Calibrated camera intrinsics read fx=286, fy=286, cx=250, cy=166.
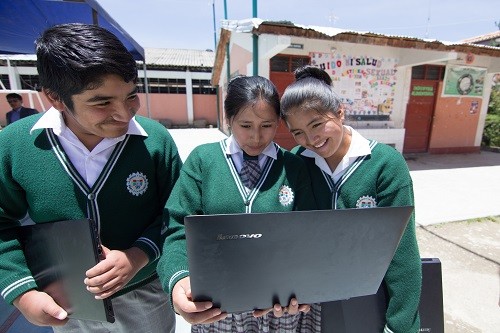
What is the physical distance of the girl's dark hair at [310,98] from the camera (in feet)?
3.19

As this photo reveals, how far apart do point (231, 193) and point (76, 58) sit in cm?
58

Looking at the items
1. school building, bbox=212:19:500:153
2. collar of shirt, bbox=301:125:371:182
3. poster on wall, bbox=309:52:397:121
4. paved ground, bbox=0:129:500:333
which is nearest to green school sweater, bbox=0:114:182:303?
collar of shirt, bbox=301:125:371:182

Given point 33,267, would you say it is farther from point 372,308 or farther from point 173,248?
point 372,308

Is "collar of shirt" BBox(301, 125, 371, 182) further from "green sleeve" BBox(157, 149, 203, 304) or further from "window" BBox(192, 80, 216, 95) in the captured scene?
"window" BBox(192, 80, 216, 95)

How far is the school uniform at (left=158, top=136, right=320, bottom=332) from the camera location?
2.97ft

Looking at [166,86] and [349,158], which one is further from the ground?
[166,86]

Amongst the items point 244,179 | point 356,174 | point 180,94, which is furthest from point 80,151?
point 180,94

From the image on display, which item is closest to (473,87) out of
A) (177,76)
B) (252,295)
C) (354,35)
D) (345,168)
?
(354,35)

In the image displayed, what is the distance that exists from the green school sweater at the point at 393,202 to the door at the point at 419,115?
7169 mm

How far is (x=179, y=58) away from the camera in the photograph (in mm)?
17406

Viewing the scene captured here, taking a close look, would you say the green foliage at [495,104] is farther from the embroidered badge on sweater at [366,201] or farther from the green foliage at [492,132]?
the embroidered badge on sweater at [366,201]

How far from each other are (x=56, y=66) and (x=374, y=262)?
1.02 m

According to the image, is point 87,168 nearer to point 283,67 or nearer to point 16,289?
point 16,289

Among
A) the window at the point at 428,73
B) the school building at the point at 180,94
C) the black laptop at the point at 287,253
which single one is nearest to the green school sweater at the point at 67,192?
the black laptop at the point at 287,253
